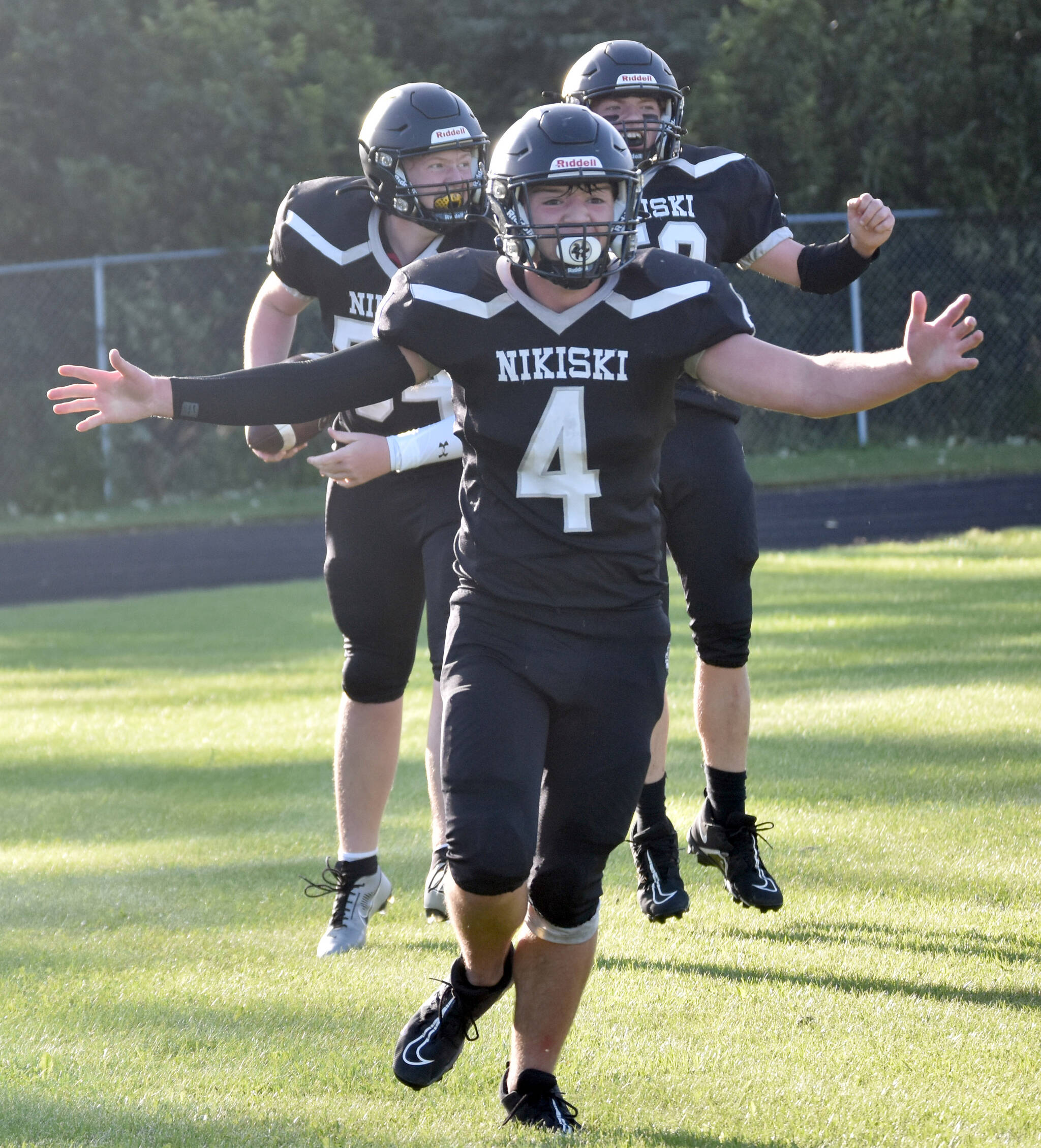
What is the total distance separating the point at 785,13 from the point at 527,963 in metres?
16.6

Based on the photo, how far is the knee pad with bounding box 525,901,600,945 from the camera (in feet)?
10.6

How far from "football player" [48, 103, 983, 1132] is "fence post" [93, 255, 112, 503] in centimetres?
1312

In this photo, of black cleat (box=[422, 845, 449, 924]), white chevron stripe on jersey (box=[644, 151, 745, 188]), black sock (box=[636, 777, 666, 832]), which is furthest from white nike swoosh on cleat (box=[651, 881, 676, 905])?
white chevron stripe on jersey (box=[644, 151, 745, 188])

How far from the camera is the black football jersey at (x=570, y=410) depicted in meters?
3.26

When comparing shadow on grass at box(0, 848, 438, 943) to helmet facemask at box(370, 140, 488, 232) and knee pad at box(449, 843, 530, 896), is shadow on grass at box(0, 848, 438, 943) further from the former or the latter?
helmet facemask at box(370, 140, 488, 232)

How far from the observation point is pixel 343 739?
4.73 meters

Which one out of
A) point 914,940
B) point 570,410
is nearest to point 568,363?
point 570,410

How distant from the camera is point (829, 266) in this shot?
183 inches

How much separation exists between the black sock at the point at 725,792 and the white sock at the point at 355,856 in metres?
0.95

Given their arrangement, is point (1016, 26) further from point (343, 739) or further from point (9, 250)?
point (343, 739)

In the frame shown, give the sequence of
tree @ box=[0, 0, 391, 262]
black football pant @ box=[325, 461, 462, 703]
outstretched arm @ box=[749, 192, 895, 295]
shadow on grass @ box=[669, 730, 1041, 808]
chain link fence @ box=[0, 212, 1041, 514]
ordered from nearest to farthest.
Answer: outstretched arm @ box=[749, 192, 895, 295] < black football pant @ box=[325, 461, 462, 703] < shadow on grass @ box=[669, 730, 1041, 808] < chain link fence @ box=[0, 212, 1041, 514] < tree @ box=[0, 0, 391, 262]

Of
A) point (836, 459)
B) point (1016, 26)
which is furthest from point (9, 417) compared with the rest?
point (1016, 26)

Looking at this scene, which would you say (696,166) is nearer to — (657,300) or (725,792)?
(657,300)

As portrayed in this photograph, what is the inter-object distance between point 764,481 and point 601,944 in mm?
12295
